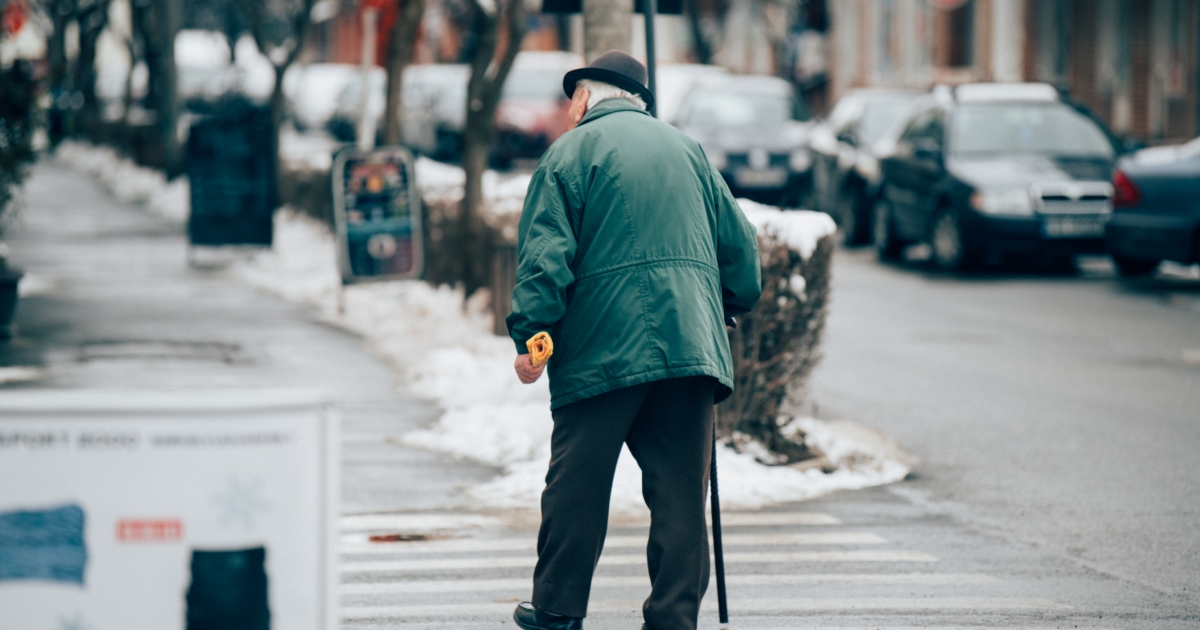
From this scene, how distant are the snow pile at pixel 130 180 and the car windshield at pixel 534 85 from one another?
5749 mm

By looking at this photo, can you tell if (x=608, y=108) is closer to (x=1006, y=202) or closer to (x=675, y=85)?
(x=1006, y=202)

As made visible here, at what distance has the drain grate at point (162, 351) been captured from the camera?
10.4 metres

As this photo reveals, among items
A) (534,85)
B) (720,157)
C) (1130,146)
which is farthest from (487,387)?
(534,85)

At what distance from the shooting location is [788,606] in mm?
5391

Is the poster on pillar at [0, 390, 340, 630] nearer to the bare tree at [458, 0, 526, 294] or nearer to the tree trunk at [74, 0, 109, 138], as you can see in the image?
the bare tree at [458, 0, 526, 294]

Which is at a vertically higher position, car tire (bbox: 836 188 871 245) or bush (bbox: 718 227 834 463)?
bush (bbox: 718 227 834 463)

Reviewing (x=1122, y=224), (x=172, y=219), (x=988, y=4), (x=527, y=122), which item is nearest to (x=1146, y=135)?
(x=988, y=4)

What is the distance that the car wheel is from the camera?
15133 millimetres

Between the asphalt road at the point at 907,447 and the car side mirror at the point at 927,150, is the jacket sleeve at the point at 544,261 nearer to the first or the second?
the asphalt road at the point at 907,447

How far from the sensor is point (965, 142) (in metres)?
16.2

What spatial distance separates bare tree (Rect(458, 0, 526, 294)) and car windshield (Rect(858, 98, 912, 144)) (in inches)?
305

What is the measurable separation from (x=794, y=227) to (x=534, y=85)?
2039 cm

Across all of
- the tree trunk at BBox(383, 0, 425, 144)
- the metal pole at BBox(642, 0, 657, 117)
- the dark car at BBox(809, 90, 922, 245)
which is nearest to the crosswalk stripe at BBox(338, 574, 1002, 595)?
the metal pole at BBox(642, 0, 657, 117)

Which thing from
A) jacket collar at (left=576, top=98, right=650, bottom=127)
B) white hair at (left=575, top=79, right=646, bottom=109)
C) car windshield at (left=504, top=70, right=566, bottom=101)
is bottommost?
car windshield at (left=504, top=70, right=566, bottom=101)
